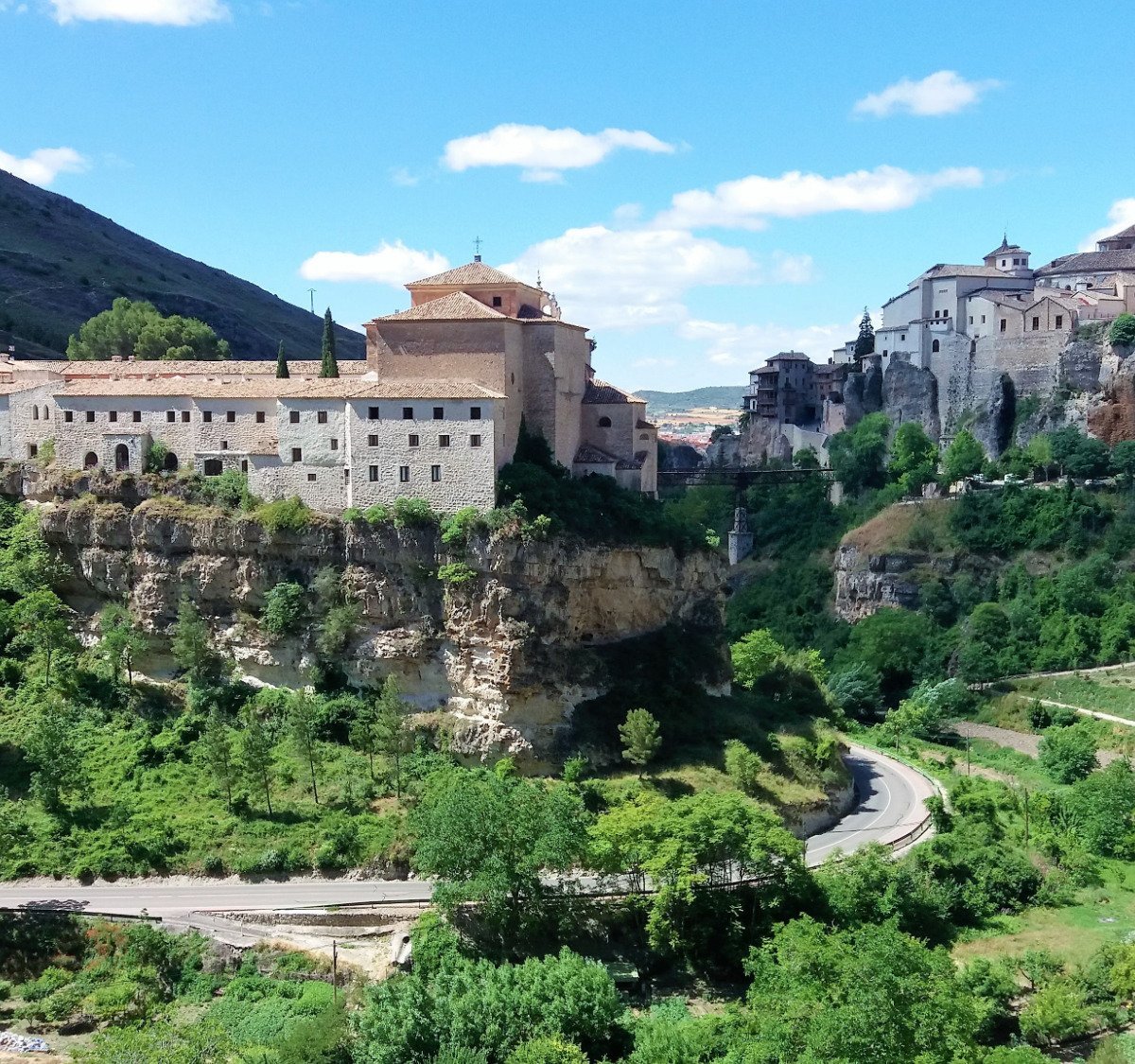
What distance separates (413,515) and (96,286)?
8401 cm

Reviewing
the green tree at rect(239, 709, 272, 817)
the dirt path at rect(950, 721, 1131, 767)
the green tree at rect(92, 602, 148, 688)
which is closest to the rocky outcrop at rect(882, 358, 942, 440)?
the dirt path at rect(950, 721, 1131, 767)

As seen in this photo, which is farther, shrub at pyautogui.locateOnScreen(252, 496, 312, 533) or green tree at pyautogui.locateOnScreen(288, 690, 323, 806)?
shrub at pyautogui.locateOnScreen(252, 496, 312, 533)

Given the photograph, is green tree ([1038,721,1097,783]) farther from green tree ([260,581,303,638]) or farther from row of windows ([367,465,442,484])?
green tree ([260,581,303,638])

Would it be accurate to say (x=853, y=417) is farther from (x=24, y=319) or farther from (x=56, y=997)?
(x=56, y=997)

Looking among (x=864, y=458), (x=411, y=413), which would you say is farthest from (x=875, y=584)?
(x=411, y=413)

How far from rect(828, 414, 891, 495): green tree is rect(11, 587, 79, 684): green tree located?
5719cm

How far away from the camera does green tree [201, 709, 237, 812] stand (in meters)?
42.1

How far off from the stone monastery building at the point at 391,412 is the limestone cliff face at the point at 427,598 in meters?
2.24

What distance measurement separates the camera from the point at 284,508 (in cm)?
4681

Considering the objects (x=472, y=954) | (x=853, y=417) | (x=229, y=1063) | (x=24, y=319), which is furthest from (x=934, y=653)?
(x=24, y=319)

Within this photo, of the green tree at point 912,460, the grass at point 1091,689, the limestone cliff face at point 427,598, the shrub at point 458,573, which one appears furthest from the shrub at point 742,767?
the green tree at point 912,460

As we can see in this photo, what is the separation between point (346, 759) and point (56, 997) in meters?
12.5

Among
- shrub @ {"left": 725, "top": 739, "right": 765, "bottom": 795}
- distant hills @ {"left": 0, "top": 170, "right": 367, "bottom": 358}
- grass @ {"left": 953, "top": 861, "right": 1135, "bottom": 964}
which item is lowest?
grass @ {"left": 953, "top": 861, "right": 1135, "bottom": 964}

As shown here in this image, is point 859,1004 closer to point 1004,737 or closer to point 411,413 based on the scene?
point 411,413
